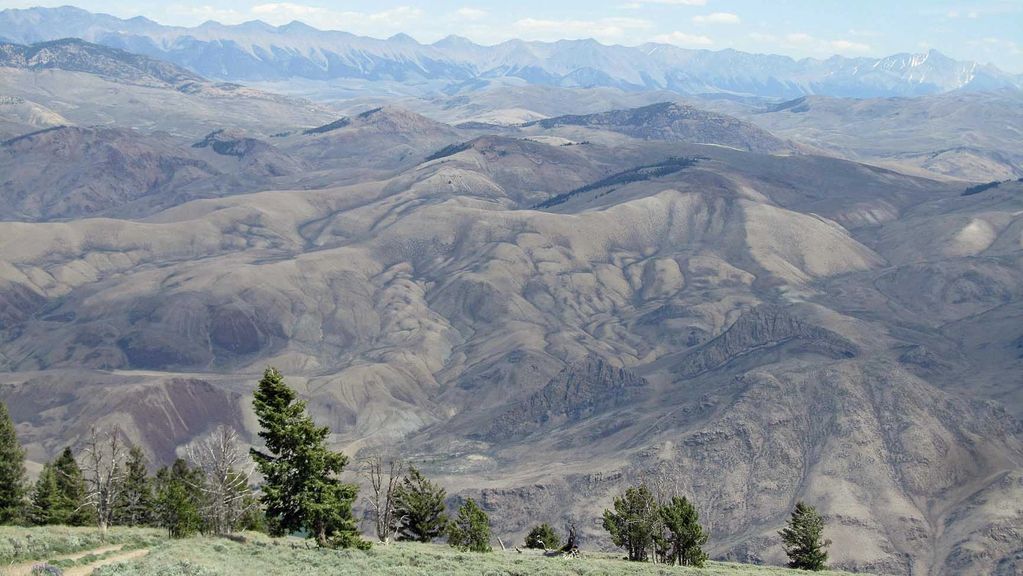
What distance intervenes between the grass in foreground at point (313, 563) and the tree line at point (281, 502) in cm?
217

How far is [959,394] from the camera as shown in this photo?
182375mm

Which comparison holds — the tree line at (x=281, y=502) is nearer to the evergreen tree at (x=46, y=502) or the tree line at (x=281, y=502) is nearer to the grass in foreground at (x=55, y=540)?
the evergreen tree at (x=46, y=502)

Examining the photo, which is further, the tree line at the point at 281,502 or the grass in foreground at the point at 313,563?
the tree line at the point at 281,502

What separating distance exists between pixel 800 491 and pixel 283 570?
119023 mm

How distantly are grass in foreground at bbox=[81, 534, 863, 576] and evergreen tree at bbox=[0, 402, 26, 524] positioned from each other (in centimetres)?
2581

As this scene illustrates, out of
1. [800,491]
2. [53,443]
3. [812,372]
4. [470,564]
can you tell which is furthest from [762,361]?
[470,564]

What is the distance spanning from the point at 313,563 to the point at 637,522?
31.2 m

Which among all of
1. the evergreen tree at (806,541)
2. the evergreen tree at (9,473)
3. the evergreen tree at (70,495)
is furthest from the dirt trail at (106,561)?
the evergreen tree at (806,541)

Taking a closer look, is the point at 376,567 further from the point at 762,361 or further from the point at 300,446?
the point at 762,361

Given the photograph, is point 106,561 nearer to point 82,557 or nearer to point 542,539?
point 82,557

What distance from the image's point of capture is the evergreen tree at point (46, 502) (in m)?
72.7

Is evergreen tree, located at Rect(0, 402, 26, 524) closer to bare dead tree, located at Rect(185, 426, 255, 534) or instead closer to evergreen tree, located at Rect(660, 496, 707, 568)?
bare dead tree, located at Rect(185, 426, 255, 534)

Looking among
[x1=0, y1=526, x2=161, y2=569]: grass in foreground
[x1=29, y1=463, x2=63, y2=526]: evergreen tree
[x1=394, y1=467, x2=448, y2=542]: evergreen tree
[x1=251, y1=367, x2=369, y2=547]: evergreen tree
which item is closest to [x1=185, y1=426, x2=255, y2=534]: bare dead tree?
[x1=251, y1=367, x2=369, y2=547]: evergreen tree

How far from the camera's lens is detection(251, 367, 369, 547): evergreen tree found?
49406 mm
